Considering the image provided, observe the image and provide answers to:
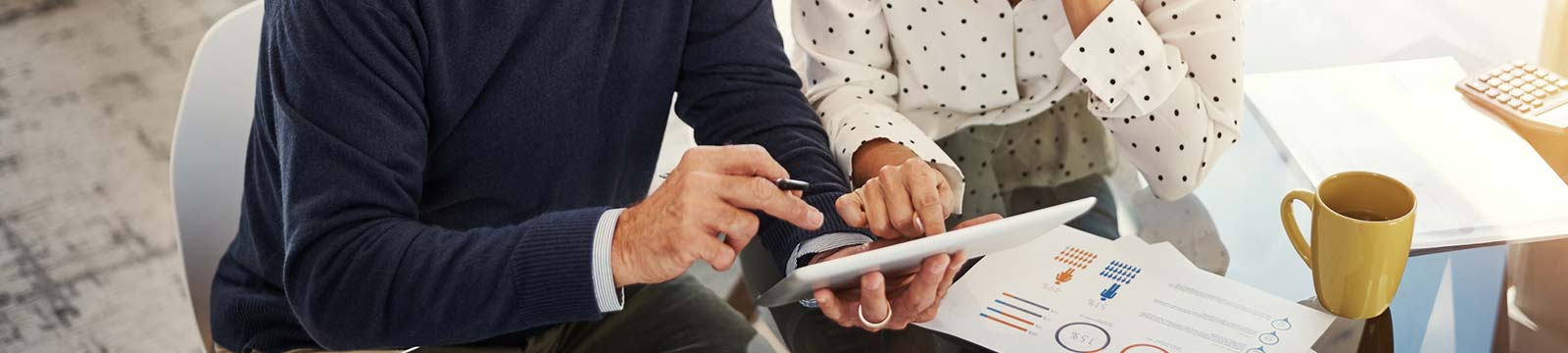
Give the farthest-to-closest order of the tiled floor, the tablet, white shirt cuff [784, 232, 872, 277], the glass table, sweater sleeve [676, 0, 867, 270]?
the tiled floor < sweater sleeve [676, 0, 867, 270] < white shirt cuff [784, 232, 872, 277] < the glass table < the tablet

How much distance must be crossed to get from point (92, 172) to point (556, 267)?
2.29m

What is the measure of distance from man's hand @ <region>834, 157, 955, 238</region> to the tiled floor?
5.64 feet

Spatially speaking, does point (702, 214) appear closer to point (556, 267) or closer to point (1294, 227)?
point (556, 267)

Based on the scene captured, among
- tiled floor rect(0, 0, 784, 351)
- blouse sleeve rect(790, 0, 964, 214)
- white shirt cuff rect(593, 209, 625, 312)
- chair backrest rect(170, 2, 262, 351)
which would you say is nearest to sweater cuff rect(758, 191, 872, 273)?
blouse sleeve rect(790, 0, 964, 214)

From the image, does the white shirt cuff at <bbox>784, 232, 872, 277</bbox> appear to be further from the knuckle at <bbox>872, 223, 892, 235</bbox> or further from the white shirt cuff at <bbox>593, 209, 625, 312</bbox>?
the white shirt cuff at <bbox>593, 209, 625, 312</bbox>

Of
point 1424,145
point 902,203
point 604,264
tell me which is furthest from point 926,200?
point 1424,145

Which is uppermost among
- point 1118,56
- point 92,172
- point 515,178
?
point 1118,56

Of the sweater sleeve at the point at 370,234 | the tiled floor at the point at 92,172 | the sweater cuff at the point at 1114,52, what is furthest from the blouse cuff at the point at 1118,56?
the tiled floor at the point at 92,172

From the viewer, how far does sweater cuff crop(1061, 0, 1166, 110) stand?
1.29m

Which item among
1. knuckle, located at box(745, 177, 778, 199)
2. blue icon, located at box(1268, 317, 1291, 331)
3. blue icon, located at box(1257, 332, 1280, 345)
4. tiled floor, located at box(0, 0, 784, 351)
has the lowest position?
tiled floor, located at box(0, 0, 784, 351)

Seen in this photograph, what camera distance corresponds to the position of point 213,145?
4.20 feet

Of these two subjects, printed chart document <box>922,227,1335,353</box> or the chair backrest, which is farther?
the chair backrest

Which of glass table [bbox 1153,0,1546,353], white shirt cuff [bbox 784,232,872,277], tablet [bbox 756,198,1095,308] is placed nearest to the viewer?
tablet [bbox 756,198,1095,308]

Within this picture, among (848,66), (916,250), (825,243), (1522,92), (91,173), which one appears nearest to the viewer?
(916,250)
